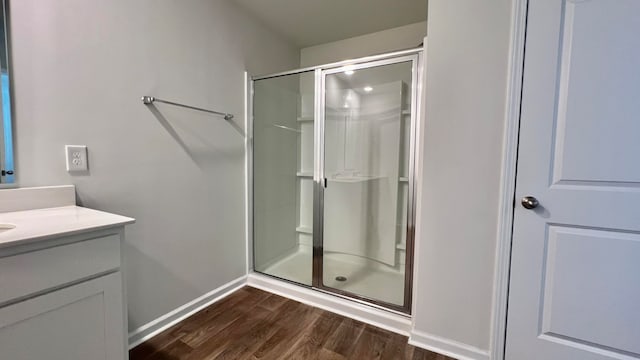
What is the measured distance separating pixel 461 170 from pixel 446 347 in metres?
0.99

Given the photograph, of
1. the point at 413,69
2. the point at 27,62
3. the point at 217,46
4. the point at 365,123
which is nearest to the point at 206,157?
the point at 217,46

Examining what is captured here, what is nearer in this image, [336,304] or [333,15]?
[336,304]

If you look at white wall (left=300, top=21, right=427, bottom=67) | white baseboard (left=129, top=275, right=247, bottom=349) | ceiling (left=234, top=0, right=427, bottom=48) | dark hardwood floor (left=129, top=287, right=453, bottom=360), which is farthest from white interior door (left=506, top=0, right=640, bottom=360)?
white baseboard (left=129, top=275, right=247, bottom=349)

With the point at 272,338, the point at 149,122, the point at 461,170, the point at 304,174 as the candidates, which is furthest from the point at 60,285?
the point at 304,174

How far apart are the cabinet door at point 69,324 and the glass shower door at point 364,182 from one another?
136cm

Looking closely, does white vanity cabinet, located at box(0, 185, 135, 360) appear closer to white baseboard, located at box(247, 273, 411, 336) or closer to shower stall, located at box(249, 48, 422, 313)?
white baseboard, located at box(247, 273, 411, 336)

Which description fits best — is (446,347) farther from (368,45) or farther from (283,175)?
(368,45)

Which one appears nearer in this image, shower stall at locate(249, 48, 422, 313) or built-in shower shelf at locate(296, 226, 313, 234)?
shower stall at locate(249, 48, 422, 313)

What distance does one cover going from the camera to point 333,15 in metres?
2.17

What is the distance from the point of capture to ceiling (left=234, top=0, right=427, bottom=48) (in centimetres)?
201

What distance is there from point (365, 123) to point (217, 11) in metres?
1.40

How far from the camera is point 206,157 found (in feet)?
6.17

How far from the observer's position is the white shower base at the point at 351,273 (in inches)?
77.3

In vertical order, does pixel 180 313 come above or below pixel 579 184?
below
